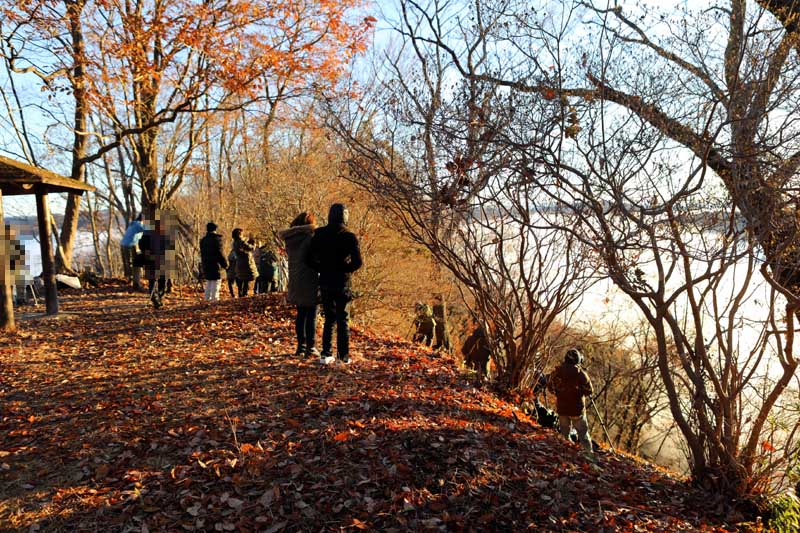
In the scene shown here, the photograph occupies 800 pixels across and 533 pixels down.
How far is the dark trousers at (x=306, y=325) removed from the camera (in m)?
6.75

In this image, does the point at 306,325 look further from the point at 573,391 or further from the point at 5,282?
the point at 5,282

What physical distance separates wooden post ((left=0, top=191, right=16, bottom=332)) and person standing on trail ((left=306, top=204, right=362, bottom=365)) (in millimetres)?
5462

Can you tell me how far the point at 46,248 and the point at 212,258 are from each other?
9.80ft

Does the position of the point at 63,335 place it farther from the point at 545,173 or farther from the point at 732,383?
the point at 732,383

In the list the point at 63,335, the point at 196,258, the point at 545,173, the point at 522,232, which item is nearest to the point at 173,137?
the point at 196,258

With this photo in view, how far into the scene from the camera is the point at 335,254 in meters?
6.09

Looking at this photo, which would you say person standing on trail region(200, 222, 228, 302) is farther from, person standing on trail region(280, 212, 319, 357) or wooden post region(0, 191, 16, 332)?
person standing on trail region(280, 212, 319, 357)

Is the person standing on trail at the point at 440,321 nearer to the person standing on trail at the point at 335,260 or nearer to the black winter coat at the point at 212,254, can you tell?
the black winter coat at the point at 212,254

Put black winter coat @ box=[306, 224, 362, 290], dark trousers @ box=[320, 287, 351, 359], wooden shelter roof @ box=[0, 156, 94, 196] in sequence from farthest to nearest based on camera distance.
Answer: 1. wooden shelter roof @ box=[0, 156, 94, 196]
2. dark trousers @ box=[320, 287, 351, 359]
3. black winter coat @ box=[306, 224, 362, 290]

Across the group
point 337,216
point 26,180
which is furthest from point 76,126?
point 337,216

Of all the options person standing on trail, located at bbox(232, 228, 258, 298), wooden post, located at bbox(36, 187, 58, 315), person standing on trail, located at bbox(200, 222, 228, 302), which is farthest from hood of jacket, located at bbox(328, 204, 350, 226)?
wooden post, located at bbox(36, 187, 58, 315)

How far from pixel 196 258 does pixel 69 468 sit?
60.0ft

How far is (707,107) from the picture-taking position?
473cm

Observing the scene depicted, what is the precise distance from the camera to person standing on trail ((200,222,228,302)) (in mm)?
9969
